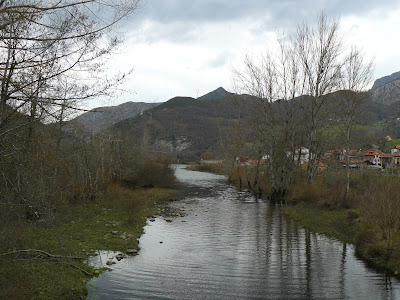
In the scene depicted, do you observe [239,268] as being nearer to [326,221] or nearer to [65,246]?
[65,246]

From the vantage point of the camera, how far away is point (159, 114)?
187 m

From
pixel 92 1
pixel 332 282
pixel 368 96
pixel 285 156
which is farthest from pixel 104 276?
pixel 285 156

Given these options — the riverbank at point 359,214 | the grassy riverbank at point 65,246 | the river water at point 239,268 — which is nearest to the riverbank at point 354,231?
the riverbank at point 359,214

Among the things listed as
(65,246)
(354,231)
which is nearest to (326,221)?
(354,231)

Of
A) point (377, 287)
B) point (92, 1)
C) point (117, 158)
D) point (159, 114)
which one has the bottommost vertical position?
point (377, 287)

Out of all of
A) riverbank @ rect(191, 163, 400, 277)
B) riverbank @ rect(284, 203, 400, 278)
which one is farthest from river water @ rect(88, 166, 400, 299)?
riverbank @ rect(191, 163, 400, 277)

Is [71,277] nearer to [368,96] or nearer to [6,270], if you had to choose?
[6,270]

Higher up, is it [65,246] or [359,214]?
[65,246]

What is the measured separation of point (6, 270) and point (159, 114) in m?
181

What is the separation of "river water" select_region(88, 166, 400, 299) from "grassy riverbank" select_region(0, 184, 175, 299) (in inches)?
24.6

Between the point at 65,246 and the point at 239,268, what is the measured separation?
615cm

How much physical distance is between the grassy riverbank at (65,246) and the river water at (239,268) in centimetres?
63

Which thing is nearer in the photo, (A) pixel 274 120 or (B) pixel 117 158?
(A) pixel 274 120

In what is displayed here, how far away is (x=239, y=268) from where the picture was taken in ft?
36.6
